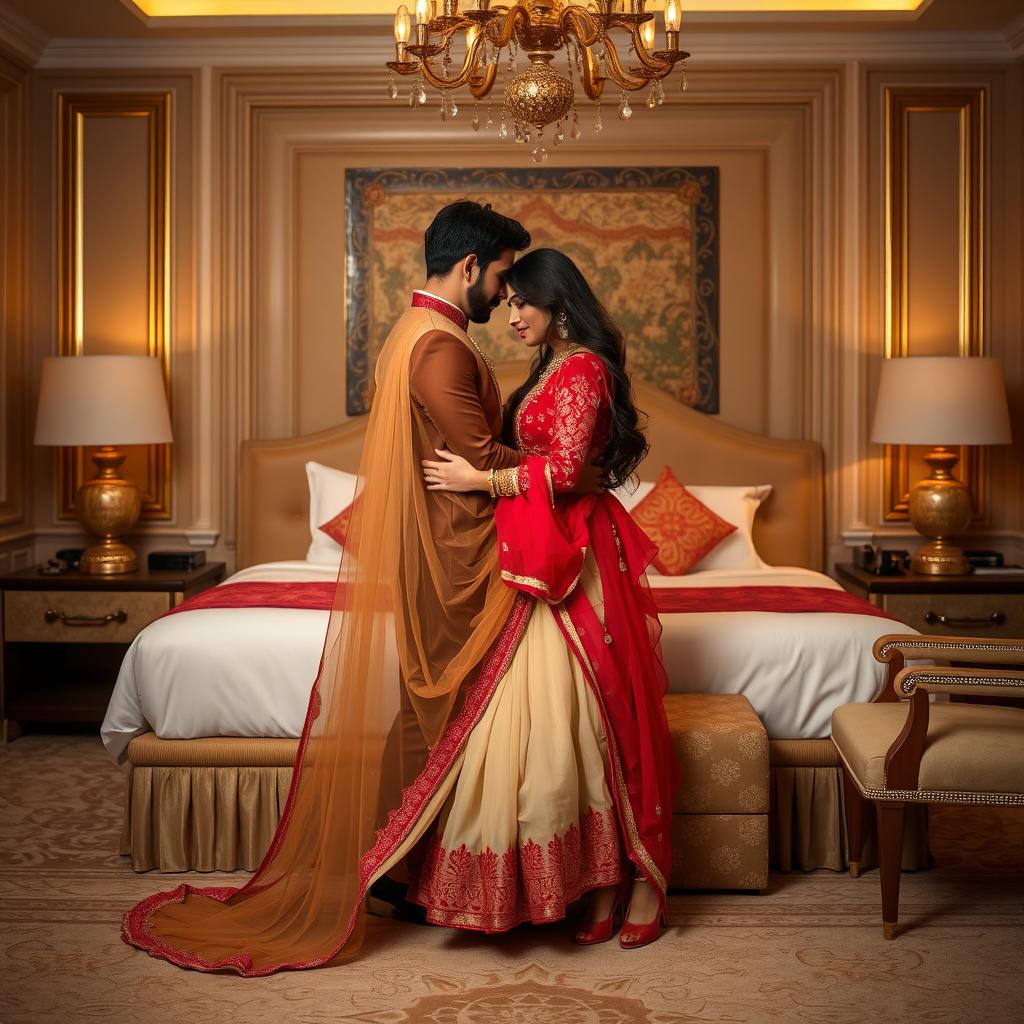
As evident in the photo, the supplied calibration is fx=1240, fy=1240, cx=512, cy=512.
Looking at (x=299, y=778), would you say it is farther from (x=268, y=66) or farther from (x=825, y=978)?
(x=268, y=66)

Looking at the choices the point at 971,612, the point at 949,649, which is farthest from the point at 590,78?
the point at 971,612

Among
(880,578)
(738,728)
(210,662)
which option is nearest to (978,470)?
(880,578)

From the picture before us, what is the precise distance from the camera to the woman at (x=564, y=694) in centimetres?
280

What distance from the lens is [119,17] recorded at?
5062mm

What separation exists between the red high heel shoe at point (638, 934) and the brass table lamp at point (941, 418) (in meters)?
2.43

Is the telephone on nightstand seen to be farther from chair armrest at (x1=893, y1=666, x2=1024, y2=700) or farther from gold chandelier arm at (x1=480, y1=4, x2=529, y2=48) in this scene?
gold chandelier arm at (x1=480, y1=4, x2=529, y2=48)

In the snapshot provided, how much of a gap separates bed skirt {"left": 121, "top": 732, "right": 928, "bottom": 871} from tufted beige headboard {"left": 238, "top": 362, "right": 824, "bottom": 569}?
187 centimetres

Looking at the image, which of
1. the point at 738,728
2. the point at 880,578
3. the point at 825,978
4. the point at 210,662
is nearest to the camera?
the point at 825,978

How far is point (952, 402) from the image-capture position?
480cm

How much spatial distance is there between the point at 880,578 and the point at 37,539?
3.59 meters

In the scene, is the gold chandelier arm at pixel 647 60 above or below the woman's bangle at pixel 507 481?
above

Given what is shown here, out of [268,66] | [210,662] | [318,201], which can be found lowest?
[210,662]

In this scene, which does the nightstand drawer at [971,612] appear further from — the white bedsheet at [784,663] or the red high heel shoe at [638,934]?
the red high heel shoe at [638,934]

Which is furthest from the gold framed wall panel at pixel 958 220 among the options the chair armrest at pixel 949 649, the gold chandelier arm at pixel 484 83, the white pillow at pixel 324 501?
the gold chandelier arm at pixel 484 83
